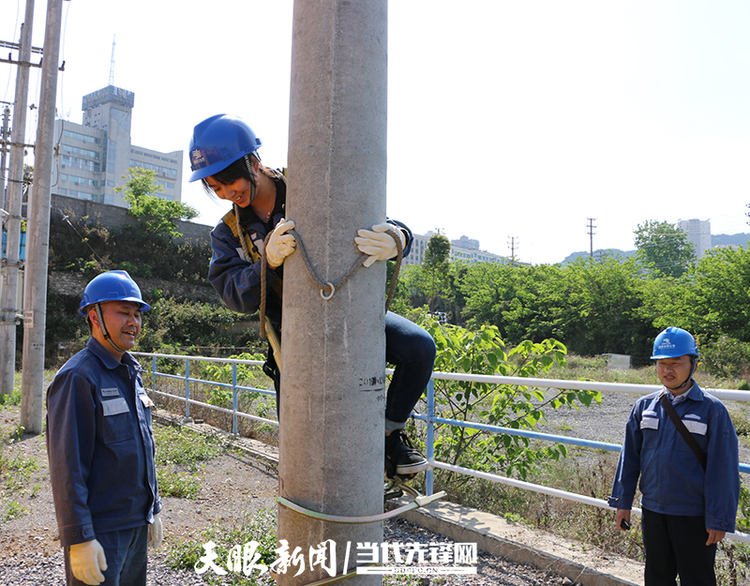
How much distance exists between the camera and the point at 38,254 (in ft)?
29.1

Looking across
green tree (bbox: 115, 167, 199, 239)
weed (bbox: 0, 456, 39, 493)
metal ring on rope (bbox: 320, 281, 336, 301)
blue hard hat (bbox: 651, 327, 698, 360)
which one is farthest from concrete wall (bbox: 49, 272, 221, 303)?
metal ring on rope (bbox: 320, 281, 336, 301)

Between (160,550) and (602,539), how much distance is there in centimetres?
331

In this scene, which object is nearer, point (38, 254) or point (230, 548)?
point (230, 548)

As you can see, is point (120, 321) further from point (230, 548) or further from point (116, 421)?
point (230, 548)

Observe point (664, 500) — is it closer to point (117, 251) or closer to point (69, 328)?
point (69, 328)

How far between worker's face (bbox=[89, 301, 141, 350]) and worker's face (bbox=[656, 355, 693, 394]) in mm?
2882

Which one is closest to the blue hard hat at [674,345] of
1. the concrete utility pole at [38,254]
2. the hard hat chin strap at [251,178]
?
the hard hat chin strap at [251,178]

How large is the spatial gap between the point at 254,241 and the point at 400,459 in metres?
0.96

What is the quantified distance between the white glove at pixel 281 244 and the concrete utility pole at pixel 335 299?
26mm

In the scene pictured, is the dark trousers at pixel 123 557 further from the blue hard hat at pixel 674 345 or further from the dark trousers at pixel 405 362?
the blue hard hat at pixel 674 345

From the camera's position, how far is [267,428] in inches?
350

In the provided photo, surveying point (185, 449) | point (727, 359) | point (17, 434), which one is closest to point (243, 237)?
point (185, 449)

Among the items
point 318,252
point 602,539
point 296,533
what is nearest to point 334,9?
point 318,252

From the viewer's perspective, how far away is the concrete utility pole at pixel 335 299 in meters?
1.40
